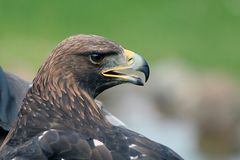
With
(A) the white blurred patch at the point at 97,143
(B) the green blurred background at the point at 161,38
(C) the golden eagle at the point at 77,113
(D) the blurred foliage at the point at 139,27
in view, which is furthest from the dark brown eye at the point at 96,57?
(D) the blurred foliage at the point at 139,27

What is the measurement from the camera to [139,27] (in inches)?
886

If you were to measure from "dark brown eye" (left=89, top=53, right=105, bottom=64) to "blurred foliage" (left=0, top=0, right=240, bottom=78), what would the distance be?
10.5 meters

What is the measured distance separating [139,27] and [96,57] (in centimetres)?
1362

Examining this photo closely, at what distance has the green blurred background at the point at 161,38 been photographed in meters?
16.8

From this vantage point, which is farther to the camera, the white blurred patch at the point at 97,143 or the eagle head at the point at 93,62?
the eagle head at the point at 93,62

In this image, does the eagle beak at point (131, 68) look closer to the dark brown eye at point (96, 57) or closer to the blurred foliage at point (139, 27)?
the dark brown eye at point (96, 57)

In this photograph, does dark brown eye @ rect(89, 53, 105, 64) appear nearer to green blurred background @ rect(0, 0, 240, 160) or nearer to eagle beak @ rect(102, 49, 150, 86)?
eagle beak @ rect(102, 49, 150, 86)

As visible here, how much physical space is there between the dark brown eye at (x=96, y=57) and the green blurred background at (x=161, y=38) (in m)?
7.32

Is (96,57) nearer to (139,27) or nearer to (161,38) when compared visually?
(161,38)

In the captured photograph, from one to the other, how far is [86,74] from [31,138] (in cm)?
62

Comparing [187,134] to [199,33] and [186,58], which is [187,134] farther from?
[199,33]

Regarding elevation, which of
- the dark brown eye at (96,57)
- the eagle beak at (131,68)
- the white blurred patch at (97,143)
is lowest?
the white blurred patch at (97,143)

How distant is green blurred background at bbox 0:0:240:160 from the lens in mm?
16828

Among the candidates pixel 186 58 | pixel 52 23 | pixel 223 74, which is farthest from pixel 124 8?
pixel 223 74
